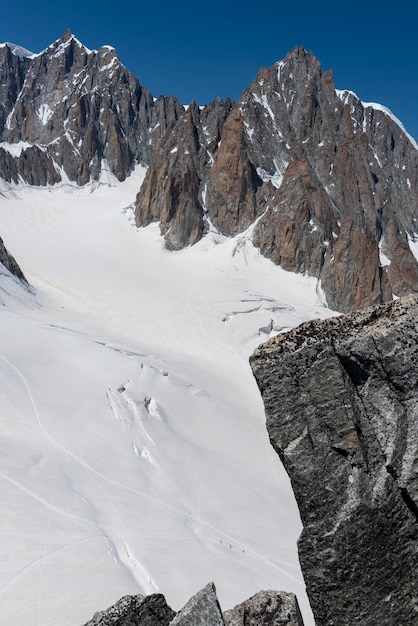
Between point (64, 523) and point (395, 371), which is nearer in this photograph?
point (395, 371)

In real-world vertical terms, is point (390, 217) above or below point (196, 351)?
above

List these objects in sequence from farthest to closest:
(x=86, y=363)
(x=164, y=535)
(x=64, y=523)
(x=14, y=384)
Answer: (x=86, y=363), (x=14, y=384), (x=164, y=535), (x=64, y=523)

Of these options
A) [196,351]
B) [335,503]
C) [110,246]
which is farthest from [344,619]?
[110,246]

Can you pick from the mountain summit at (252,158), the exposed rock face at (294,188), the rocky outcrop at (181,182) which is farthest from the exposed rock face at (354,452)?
the rocky outcrop at (181,182)

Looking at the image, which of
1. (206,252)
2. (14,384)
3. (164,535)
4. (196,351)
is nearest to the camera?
(164,535)

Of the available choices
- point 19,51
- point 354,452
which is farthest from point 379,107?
point 354,452

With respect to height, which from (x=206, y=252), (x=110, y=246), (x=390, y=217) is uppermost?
(x=390, y=217)

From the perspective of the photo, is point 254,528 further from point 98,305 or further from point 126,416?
point 98,305
